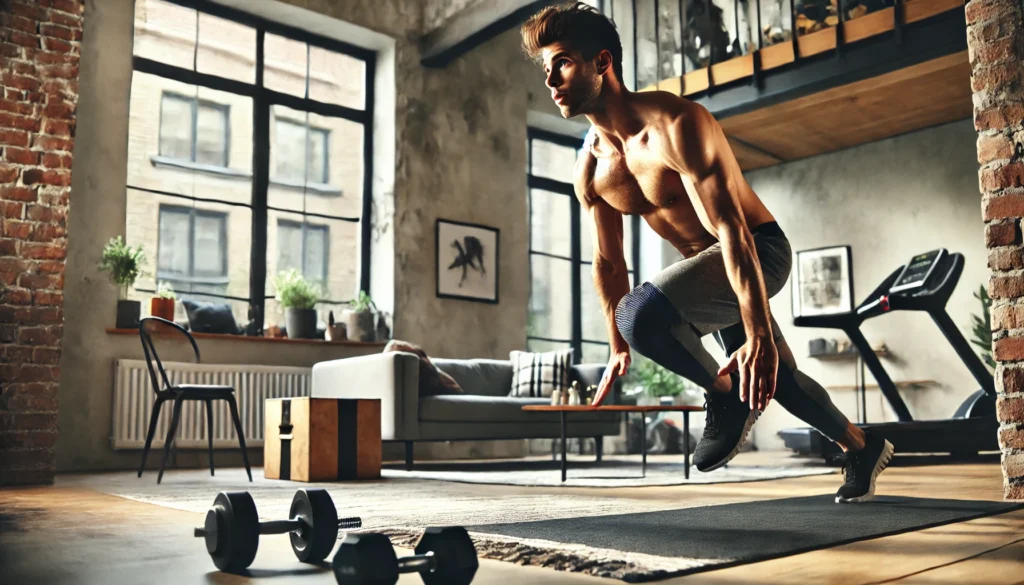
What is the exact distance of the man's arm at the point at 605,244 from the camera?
2.45 metres

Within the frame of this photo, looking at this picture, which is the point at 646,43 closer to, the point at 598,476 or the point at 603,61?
the point at 598,476

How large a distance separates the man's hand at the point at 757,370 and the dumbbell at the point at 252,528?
0.91 m

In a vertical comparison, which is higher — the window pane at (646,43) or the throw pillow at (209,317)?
the window pane at (646,43)

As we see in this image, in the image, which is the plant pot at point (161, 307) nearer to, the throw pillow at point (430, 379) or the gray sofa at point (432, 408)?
the gray sofa at point (432, 408)

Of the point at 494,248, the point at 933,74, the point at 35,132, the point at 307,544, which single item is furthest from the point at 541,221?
the point at 307,544

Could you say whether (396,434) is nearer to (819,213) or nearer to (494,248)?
(494,248)

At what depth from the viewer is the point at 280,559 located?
1662 millimetres

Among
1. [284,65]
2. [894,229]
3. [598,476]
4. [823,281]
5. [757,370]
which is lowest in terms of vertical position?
[598,476]

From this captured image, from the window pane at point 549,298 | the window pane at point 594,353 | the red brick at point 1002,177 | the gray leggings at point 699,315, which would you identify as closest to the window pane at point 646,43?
the window pane at point 549,298

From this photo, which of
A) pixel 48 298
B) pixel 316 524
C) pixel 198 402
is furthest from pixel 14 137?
pixel 316 524

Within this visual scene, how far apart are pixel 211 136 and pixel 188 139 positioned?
0.58 feet

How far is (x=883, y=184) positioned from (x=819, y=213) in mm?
683

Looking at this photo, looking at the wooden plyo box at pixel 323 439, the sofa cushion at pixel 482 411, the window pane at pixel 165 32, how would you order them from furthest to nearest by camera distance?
the window pane at pixel 165 32
the sofa cushion at pixel 482 411
the wooden plyo box at pixel 323 439

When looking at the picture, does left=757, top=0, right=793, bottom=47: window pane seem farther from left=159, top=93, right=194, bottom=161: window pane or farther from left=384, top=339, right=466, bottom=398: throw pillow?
left=159, top=93, right=194, bottom=161: window pane
